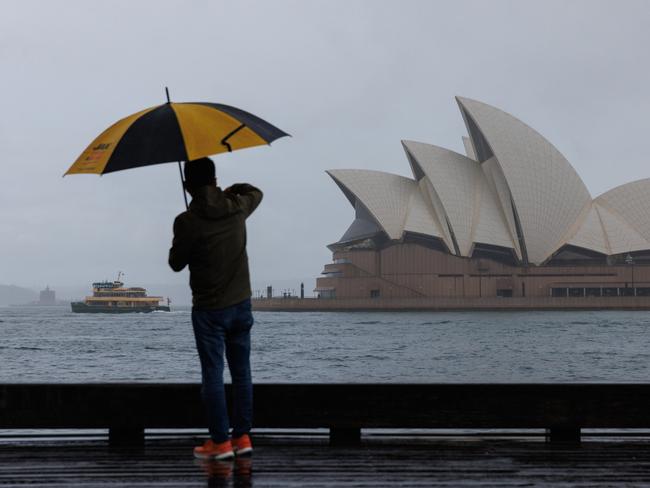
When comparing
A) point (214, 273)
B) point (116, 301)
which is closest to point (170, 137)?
point (214, 273)

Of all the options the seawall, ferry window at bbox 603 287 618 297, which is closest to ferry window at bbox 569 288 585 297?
the seawall

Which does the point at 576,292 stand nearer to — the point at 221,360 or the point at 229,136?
the point at 221,360

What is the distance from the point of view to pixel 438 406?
5.36m

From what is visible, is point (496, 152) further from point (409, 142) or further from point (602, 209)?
point (602, 209)

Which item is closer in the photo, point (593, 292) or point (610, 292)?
point (593, 292)

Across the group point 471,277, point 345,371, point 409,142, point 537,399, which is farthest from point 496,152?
point 537,399

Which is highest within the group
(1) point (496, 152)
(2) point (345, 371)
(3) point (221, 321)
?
(1) point (496, 152)

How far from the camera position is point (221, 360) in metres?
4.66

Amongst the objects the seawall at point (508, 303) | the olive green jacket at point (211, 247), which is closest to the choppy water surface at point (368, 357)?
the olive green jacket at point (211, 247)

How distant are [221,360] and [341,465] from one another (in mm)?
863

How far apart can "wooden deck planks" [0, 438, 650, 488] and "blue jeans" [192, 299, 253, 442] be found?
0.24 meters

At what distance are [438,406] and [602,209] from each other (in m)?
72.8

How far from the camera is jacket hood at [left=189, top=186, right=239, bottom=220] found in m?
4.61

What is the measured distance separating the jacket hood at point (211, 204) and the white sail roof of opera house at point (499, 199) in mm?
61766
